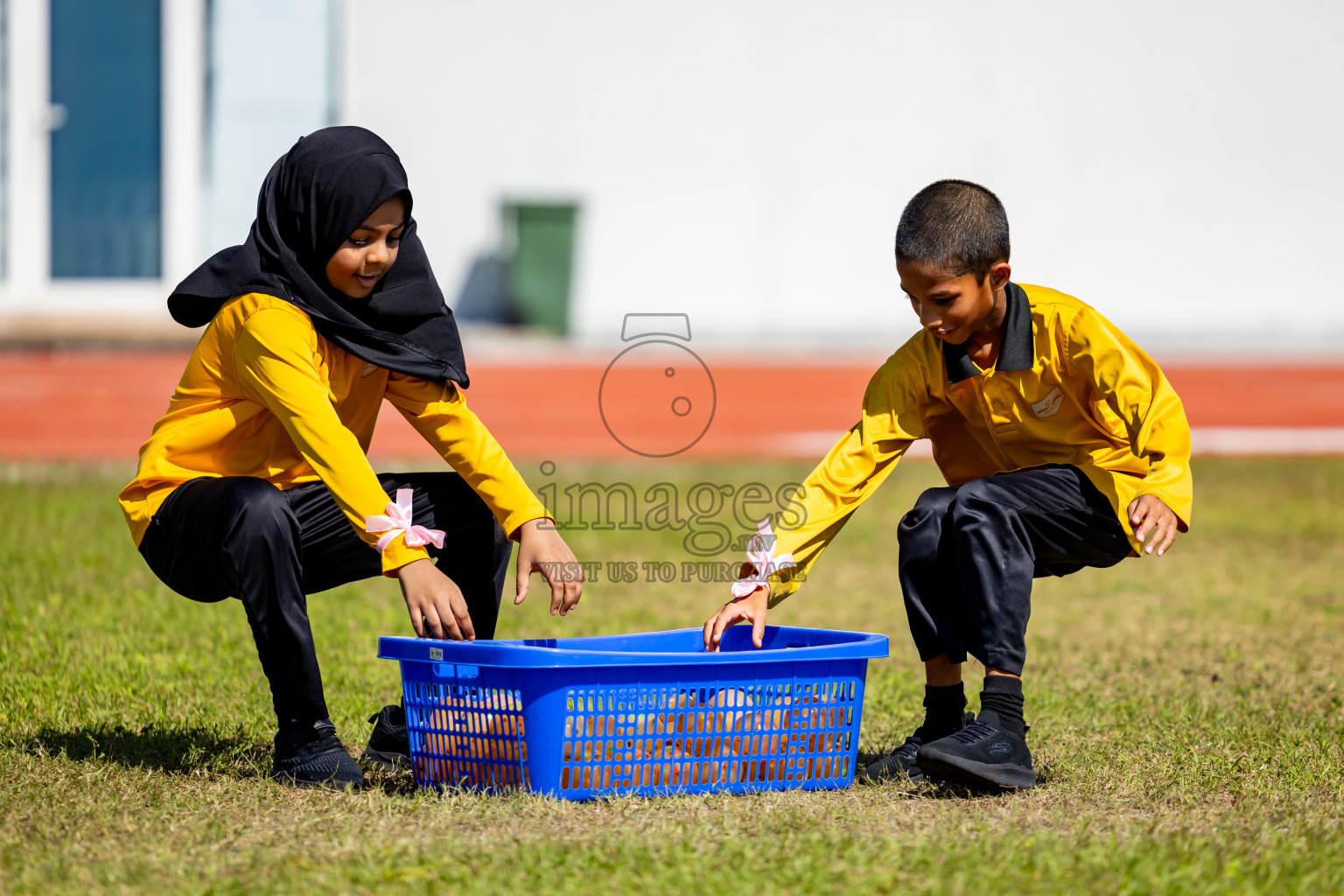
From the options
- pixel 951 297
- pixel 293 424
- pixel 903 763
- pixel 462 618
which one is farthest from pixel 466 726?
pixel 951 297

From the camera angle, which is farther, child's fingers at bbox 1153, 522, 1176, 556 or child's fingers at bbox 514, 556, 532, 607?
child's fingers at bbox 514, 556, 532, 607

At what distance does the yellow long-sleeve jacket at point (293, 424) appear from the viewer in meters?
3.12

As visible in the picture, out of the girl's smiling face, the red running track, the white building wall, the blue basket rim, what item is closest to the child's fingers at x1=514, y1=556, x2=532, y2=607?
the blue basket rim

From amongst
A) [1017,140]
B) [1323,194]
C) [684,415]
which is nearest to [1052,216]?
[1017,140]

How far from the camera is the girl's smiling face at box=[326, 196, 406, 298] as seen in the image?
3303mm

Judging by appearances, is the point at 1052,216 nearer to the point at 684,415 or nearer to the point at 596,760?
the point at 684,415

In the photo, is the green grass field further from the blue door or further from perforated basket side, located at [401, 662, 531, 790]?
the blue door

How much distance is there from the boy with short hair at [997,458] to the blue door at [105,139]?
1074 centimetres

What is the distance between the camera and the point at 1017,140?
14.0 m

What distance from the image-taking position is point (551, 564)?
3.27 m

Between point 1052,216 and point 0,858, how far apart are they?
42.2ft

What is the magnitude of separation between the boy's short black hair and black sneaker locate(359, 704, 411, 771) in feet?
5.36

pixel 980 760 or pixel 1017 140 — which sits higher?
pixel 1017 140

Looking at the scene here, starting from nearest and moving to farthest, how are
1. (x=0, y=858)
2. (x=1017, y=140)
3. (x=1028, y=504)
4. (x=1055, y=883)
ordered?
(x=1055, y=883)
(x=0, y=858)
(x=1028, y=504)
(x=1017, y=140)
